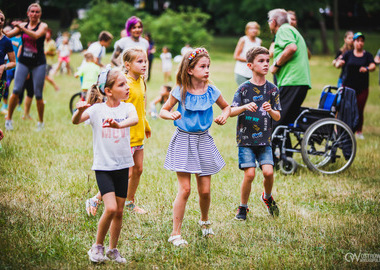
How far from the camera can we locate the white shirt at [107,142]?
12.9 ft

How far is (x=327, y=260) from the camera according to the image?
4.18 m

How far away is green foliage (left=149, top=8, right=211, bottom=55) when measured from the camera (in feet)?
134

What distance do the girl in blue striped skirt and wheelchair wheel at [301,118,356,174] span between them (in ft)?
9.76

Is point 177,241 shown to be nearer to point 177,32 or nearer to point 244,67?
point 244,67

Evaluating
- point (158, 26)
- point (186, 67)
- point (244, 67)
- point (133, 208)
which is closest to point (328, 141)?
point (244, 67)

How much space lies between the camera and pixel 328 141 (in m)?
7.38

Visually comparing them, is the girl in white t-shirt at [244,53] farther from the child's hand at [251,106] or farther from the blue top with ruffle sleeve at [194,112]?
the blue top with ruffle sleeve at [194,112]

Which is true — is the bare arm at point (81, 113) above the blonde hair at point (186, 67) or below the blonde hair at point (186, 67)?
below

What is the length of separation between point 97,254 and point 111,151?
892mm

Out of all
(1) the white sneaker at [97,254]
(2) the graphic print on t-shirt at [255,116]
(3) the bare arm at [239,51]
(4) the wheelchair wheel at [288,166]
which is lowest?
(4) the wheelchair wheel at [288,166]

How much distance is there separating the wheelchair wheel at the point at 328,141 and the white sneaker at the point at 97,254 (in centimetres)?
412

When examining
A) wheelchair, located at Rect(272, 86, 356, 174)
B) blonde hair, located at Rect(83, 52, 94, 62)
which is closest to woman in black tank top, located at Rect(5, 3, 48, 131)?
blonde hair, located at Rect(83, 52, 94, 62)

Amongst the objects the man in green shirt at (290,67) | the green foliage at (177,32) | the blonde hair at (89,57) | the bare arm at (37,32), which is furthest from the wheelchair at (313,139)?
the green foliage at (177,32)

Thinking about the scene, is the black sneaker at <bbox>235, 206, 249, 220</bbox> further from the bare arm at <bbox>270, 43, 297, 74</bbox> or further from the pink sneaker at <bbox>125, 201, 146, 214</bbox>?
the bare arm at <bbox>270, 43, 297, 74</bbox>
